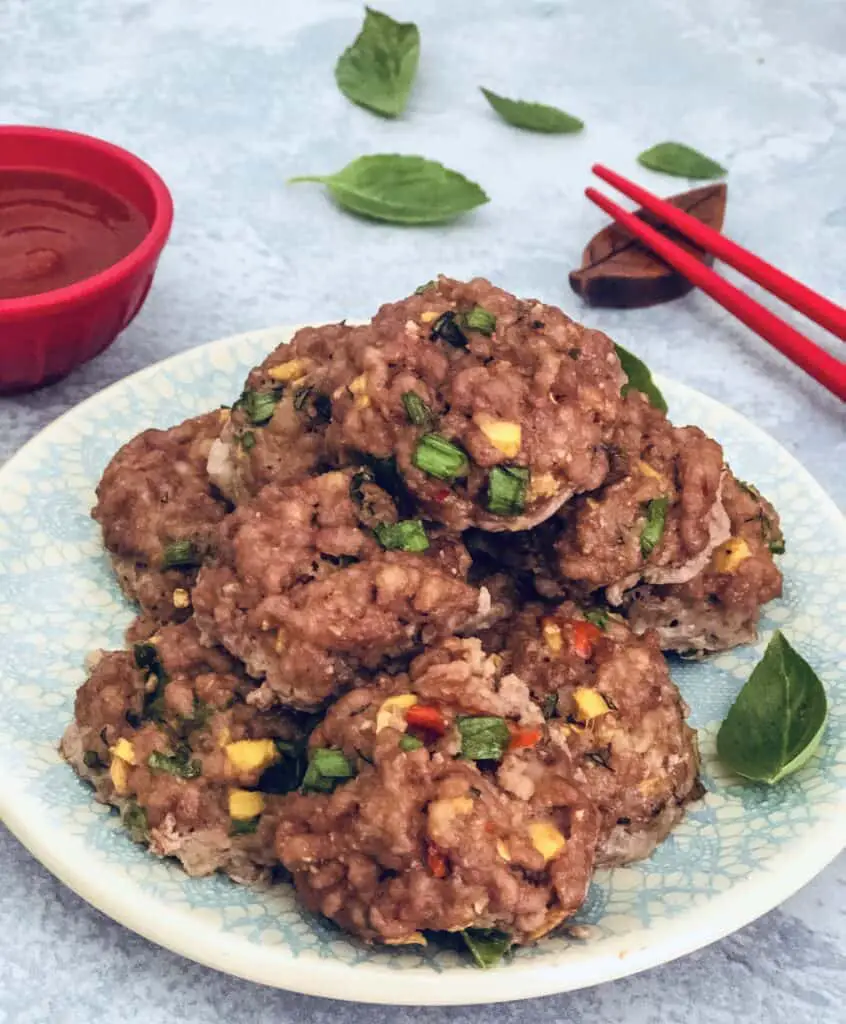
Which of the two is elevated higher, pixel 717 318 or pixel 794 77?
pixel 794 77

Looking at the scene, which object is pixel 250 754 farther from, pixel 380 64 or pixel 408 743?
→ pixel 380 64

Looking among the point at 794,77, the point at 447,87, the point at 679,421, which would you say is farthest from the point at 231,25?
the point at 679,421

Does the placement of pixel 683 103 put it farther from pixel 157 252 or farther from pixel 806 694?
pixel 806 694

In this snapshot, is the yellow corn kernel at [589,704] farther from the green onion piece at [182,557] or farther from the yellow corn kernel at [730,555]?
the green onion piece at [182,557]

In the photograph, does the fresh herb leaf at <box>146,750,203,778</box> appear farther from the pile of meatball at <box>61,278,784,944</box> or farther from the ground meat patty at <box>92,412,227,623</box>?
the ground meat patty at <box>92,412,227,623</box>

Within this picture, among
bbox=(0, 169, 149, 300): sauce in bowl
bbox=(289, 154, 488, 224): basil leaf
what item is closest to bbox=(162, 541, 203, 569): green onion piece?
bbox=(0, 169, 149, 300): sauce in bowl

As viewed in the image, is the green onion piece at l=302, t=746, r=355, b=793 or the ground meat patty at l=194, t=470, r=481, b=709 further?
the ground meat patty at l=194, t=470, r=481, b=709

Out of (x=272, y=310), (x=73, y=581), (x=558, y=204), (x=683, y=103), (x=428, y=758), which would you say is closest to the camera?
(x=428, y=758)

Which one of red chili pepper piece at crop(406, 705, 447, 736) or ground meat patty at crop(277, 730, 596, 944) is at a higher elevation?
red chili pepper piece at crop(406, 705, 447, 736)
